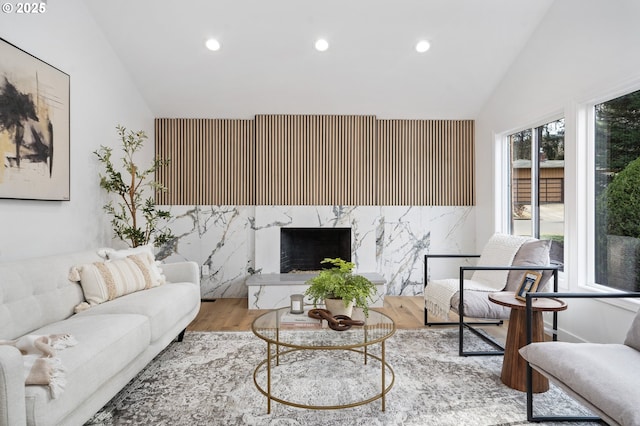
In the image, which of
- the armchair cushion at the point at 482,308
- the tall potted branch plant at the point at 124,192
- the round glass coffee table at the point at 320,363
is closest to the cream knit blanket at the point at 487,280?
the armchair cushion at the point at 482,308

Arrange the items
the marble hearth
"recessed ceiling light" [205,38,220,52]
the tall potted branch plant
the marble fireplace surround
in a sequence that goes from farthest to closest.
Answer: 1. the marble fireplace surround
2. the marble hearth
3. "recessed ceiling light" [205,38,220,52]
4. the tall potted branch plant

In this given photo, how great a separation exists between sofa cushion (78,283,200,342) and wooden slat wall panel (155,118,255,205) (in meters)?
1.98

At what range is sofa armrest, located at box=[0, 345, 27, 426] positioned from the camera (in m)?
1.42

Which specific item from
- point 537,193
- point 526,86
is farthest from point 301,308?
point 526,86

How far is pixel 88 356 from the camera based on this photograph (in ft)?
6.08

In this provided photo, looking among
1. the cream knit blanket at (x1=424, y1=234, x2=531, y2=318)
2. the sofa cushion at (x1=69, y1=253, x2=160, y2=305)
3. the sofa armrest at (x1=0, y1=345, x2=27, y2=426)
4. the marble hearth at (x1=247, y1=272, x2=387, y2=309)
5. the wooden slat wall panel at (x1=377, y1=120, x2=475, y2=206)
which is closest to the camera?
the sofa armrest at (x1=0, y1=345, x2=27, y2=426)

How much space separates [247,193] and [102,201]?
5.67ft

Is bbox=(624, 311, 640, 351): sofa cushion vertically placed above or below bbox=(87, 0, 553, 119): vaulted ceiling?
below

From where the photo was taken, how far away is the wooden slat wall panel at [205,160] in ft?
16.6

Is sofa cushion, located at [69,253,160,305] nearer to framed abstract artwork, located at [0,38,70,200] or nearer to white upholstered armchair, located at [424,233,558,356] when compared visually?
framed abstract artwork, located at [0,38,70,200]

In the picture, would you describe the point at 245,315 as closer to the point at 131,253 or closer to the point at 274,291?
the point at 274,291

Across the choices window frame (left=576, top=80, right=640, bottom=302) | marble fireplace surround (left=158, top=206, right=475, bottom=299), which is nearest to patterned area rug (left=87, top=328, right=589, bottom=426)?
window frame (left=576, top=80, right=640, bottom=302)

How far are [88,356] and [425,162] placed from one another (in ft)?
14.4

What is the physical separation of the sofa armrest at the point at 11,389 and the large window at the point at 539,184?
3866mm
